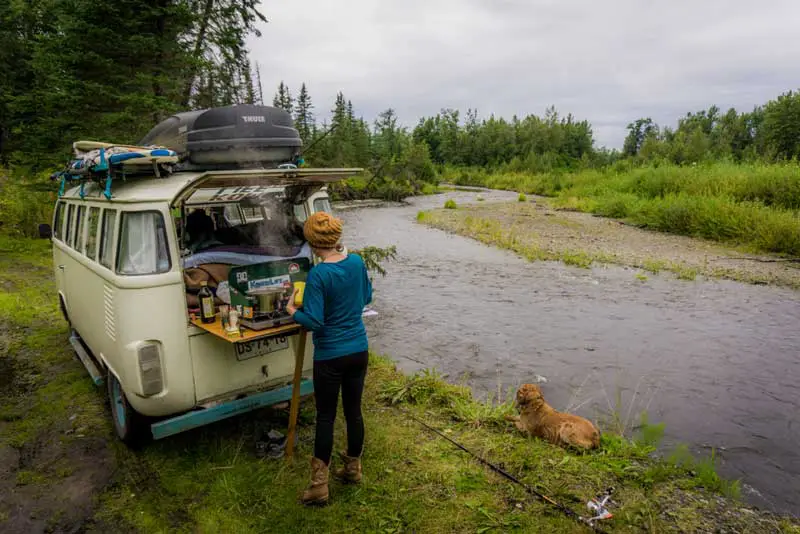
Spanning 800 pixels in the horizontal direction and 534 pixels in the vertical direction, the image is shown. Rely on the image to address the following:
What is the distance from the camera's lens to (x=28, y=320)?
8789mm

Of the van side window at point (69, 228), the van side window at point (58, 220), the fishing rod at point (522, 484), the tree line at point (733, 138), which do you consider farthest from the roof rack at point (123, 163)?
the tree line at point (733, 138)

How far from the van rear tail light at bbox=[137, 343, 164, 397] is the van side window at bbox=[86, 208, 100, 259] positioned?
1.43 m

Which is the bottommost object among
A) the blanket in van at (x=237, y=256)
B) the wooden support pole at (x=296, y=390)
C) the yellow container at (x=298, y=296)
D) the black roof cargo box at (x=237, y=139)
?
the wooden support pole at (x=296, y=390)

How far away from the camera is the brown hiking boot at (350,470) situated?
404 centimetres

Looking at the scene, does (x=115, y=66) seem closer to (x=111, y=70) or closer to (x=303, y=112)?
(x=111, y=70)

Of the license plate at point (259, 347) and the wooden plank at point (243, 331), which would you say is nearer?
the wooden plank at point (243, 331)

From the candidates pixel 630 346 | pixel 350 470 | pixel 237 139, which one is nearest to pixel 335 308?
pixel 350 470

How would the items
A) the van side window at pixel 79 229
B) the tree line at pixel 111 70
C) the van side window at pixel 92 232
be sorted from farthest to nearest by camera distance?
1. the tree line at pixel 111 70
2. the van side window at pixel 79 229
3. the van side window at pixel 92 232

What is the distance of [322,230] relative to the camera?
3.50 metres

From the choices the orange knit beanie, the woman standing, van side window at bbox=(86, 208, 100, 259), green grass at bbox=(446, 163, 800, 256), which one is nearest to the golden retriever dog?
the woman standing

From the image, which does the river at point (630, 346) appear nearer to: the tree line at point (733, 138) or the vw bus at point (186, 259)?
the vw bus at point (186, 259)

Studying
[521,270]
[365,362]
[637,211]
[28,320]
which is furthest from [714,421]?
[637,211]

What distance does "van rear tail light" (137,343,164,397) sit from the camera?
3932 millimetres

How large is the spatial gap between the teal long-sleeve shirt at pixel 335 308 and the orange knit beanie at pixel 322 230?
6.8 inches
